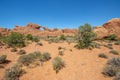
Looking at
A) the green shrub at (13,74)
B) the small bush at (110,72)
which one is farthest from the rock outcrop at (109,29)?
the green shrub at (13,74)

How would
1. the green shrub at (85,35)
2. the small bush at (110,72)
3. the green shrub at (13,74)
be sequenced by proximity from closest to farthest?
the small bush at (110,72) < the green shrub at (13,74) < the green shrub at (85,35)

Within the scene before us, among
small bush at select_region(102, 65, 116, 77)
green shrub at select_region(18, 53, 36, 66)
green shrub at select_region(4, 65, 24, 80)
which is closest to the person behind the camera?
small bush at select_region(102, 65, 116, 77)

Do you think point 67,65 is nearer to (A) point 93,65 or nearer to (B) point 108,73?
→ (A) point 93,65

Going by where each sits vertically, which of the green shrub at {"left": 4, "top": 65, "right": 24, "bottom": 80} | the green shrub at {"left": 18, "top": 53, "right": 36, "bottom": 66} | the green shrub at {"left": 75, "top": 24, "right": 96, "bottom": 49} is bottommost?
the green shrub at {"left": 4, "top": 65, "right": 24, "bottom": 80}

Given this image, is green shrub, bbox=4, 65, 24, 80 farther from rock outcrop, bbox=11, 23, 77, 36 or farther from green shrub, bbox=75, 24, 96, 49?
rock outcrop, bbox=11, 23, 77, 36

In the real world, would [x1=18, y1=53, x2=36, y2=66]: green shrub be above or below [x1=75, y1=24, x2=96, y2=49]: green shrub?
below

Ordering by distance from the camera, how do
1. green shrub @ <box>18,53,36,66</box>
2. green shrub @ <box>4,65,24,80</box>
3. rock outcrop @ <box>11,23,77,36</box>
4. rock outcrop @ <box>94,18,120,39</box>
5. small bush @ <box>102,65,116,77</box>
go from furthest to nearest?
rock outcrop @ <box>11,23,77,36</box> < rock outcrop @ <box>94,18,120,39</box> < green shrub @ <box>18,53,36,66</box> < green shrub @ <box>4,65,24,80</box> < small bush @ <box>102,65,116,77</box>

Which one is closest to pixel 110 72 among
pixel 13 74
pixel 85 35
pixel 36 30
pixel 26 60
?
pixel 13 74

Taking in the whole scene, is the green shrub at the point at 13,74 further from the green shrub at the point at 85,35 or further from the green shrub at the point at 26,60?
the green shrub at the point at 85,35

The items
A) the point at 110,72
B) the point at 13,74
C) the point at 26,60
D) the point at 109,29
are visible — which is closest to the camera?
the point at 110,72

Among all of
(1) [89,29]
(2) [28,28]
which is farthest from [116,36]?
(2) [28,28]

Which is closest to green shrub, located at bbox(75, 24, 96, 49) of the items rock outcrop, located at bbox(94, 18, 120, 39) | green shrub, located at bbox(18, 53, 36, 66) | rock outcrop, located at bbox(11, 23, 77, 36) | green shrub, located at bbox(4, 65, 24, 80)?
green shrub, located at bbox(18, 53, 36, 66)

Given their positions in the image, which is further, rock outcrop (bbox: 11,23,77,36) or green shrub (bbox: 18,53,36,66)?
rock outcrop (bbox: 11,23,77,36)

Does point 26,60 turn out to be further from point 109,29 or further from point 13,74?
point 109,29
